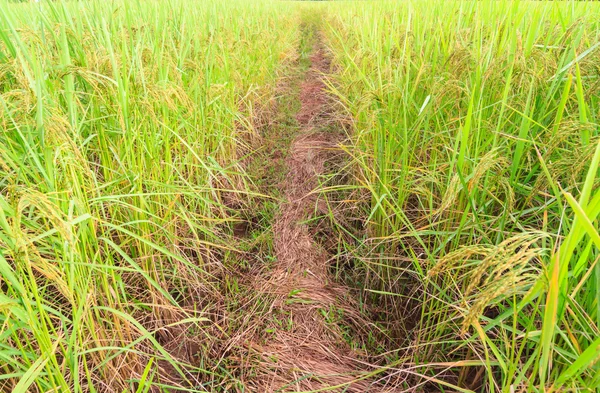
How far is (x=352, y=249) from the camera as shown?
165 cm

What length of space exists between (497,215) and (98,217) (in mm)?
1174

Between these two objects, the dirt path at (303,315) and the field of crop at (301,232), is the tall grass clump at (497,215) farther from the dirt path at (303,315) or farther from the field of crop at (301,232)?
the dirt path at (303,315)

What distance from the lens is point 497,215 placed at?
1.14 m

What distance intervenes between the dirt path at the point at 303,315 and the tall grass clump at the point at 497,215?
17cm

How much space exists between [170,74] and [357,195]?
106 centimetres

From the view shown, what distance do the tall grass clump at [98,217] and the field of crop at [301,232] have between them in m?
0.01

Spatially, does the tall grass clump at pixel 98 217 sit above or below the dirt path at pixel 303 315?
above

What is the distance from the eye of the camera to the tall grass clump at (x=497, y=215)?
0.69 meters

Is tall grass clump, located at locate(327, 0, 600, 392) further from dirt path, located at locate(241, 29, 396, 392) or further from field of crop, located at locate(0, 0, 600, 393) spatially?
dirt path, located at locate(241, 29, 396, 392)

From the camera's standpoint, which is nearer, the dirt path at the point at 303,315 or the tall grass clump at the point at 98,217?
the tall grass clump at the point at 98,217

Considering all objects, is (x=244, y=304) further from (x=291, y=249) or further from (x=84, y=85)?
(x=84, y=85)

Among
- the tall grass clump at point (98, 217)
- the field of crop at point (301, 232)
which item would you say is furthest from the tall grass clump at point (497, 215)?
the tall grass clump at point (98, 217)

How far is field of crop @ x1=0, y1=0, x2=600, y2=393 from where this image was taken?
2.54 ft

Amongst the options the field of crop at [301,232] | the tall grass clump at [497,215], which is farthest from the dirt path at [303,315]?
the tall grass clump at [497,215]
